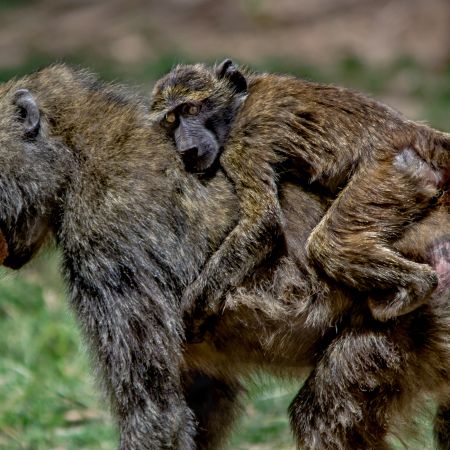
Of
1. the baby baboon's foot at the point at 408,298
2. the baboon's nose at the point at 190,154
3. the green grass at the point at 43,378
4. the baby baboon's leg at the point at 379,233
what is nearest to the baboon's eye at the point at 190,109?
the baboon's nose at the point at 190,154

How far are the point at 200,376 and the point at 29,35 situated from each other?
8.95 metres

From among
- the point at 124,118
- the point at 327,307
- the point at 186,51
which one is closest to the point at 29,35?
the point at 186,51

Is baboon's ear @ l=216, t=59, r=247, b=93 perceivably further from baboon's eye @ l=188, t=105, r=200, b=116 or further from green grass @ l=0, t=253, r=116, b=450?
green grass @ l=0, t=253, r=116, b=450

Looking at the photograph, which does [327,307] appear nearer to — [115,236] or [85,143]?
[115,236]

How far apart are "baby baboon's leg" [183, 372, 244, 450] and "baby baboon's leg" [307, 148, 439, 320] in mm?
1026

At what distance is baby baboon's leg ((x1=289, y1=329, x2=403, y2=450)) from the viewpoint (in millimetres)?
4504

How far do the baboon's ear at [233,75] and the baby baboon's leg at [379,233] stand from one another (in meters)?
0.88

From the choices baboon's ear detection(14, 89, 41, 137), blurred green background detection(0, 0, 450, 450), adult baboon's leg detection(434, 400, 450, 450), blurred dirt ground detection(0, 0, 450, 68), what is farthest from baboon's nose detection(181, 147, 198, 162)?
blurred dirt ground detection(0, 0, 450, 68)

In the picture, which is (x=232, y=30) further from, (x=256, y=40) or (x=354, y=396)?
(x=354, y=396)

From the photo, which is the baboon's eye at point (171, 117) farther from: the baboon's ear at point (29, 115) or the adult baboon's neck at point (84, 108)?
the baboon's ear at point (29, 115)

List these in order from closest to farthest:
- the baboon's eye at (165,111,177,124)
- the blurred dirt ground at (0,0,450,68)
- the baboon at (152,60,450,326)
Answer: the baboon at (152,60,450,326) < the baboon's eye at (165,111,177,124) < the blurred dirt ground at (0,0,450,68)

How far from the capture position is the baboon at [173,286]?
4531mm

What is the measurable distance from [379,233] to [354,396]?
700 millimetres

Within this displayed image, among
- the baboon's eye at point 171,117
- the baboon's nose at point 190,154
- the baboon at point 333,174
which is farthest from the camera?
the baboon's eye at point 171,117
